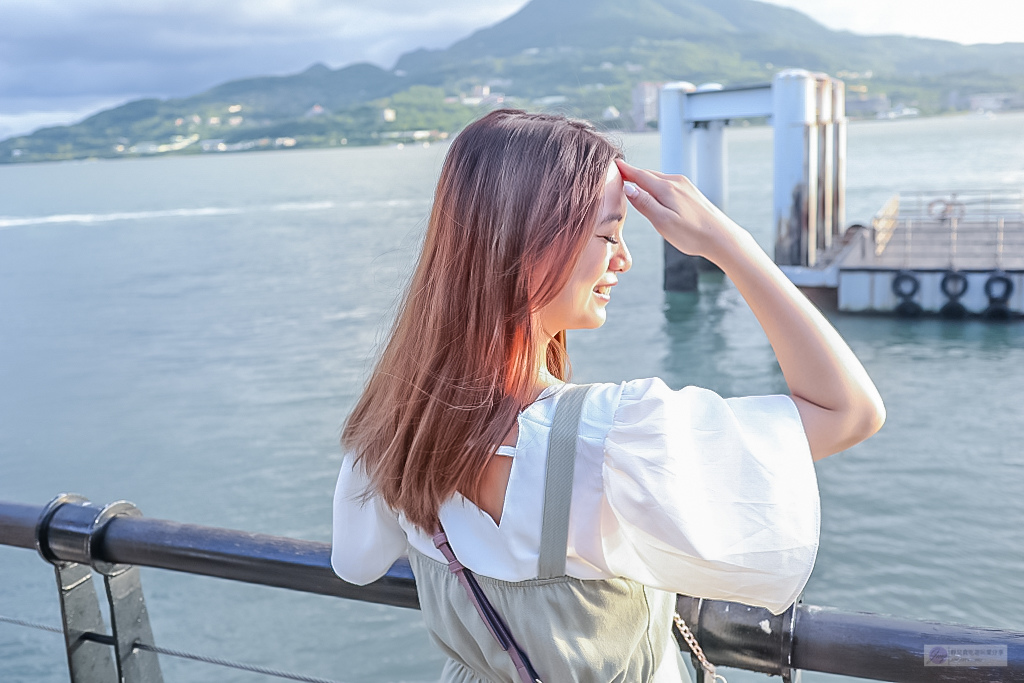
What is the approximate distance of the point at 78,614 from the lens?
71.6 inches

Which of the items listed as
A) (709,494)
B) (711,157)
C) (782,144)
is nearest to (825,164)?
(711,157)

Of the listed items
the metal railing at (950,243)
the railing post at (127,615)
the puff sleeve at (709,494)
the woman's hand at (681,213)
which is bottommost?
Result: the metal railing at (950,243)

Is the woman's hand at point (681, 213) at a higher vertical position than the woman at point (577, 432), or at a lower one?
higher

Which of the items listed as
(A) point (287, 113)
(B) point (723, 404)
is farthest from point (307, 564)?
(A) point (287, 113)

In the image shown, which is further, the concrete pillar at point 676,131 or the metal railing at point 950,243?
the concrete pillar at point 676,131

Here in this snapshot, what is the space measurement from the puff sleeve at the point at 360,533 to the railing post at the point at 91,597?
542 mm

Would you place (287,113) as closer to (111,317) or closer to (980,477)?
(111,317)

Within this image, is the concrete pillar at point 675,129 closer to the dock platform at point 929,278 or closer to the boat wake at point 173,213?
the dock platform at point 929,278

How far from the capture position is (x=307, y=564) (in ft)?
5.08

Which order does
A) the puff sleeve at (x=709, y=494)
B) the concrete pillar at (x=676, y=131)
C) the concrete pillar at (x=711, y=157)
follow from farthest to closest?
the concrete pillar at (x=711, y=157), the concrete pillar at (x=676, y=131), the puff sleeve at (x=709, y=494)

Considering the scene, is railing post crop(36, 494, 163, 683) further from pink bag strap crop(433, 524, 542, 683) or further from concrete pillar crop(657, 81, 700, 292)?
concrete pillar crop(657, 81, 700, 292)

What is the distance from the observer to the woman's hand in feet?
4.02

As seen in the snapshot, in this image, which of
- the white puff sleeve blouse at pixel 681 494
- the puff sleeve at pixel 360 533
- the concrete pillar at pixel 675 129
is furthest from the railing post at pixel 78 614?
the concrete pillar at pixel 675 129

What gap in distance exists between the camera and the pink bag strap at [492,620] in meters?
1.19
